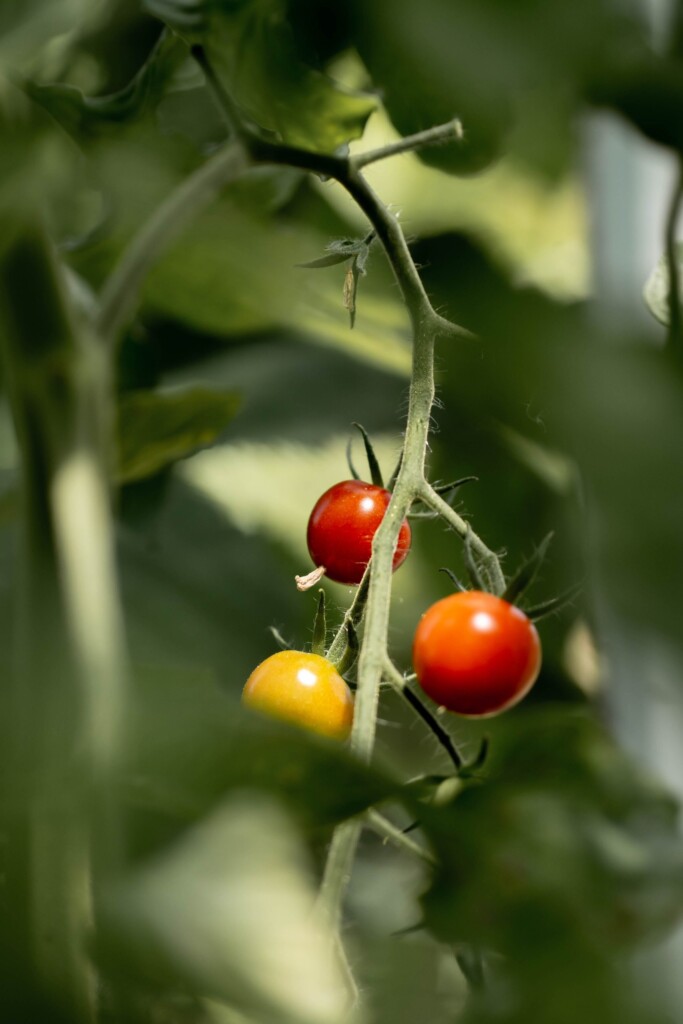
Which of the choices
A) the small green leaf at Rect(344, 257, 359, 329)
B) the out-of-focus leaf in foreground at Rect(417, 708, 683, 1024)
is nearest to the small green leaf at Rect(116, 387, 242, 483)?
the small green leaf at Rect(344, 257, 359, 329)

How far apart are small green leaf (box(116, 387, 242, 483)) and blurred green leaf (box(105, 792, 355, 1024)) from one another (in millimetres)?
351

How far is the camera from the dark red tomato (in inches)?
12.9

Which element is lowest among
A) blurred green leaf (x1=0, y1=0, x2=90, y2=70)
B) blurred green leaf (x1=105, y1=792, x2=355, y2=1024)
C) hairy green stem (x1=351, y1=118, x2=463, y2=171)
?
blurred green leaf (x1=105, y1=792, x2=355, y2=1024)

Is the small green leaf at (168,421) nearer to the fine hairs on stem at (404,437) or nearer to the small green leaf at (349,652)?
the fine hairs on stem at (404,437)

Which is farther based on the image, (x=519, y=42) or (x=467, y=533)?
(x=467, y=533)

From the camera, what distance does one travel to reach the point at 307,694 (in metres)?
0.26

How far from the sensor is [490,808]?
21 centimetres

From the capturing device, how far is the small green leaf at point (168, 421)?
1.69 feet

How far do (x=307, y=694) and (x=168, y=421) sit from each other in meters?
0.29

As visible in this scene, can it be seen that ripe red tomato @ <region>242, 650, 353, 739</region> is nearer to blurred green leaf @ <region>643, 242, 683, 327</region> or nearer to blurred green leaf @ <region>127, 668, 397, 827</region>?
blurred green leaf @ <region>127, 668, 397, 827</region>

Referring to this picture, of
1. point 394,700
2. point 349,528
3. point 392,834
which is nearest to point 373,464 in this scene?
point 349,528

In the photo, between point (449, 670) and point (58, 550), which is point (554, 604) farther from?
point (58, 550)

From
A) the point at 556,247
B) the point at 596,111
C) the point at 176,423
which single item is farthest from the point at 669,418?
the point at 556,247

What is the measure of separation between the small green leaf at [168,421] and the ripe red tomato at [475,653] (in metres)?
0.27
